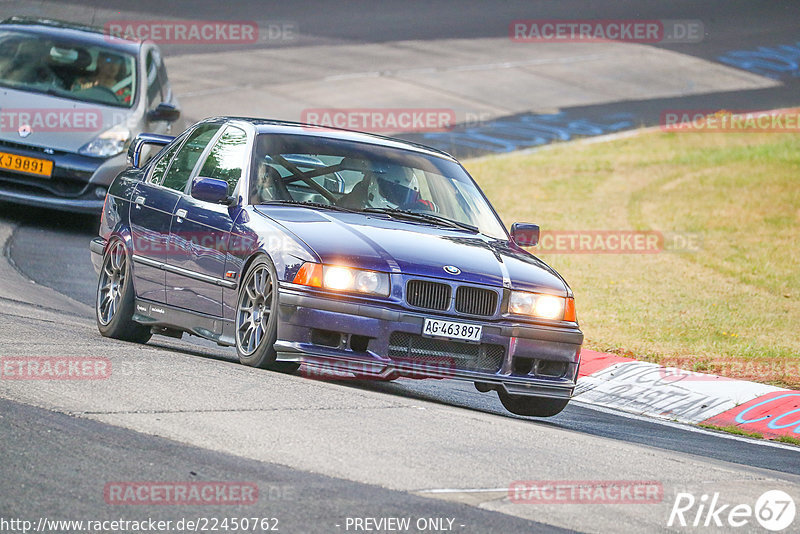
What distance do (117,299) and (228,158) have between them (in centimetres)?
136

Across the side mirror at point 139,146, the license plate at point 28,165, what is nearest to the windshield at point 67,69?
the license plate at point 28,165

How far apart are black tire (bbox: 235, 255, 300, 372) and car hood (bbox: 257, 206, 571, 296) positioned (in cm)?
31

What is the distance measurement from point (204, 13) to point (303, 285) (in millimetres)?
29085

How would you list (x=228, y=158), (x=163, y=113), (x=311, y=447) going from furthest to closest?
(x=163, y=113) → (x=228, y=158) → (x=311, y=447)

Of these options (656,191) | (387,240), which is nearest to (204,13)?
(656,191)

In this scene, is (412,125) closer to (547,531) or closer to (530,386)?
(530,386)

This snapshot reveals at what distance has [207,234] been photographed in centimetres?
889

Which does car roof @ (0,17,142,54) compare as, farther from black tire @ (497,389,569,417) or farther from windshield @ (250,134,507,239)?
black tire @ (497,389,569,417)

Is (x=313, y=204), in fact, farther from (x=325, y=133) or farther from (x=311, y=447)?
(x=311, y=447)

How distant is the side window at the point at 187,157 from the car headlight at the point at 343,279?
199cm

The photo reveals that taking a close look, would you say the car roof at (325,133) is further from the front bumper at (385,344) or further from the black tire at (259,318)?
the front bumper at (385,344)

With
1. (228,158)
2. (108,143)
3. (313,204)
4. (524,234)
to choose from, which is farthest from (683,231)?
(313,204)

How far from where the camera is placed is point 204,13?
118 feet

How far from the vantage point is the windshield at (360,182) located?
8.92 metres
